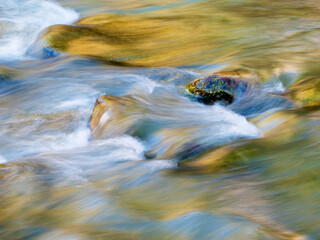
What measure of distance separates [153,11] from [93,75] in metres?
3.87

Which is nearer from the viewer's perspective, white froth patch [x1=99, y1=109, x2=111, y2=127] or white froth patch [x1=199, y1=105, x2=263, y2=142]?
white froth patch [x1=199, y1=105, x2=263, y2=142]

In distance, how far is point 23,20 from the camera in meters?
11.7

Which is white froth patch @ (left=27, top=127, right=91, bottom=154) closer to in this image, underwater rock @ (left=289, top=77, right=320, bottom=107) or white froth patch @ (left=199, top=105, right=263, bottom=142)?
white froth patch @ (left=199, top=105, right=263, bottom=142)

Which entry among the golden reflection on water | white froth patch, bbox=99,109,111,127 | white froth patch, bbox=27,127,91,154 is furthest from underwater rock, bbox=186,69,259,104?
white froth patch, bbox=27,127,91,154

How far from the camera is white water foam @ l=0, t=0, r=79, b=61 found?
997 centimetres

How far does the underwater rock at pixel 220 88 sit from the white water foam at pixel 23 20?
4107 millimetres

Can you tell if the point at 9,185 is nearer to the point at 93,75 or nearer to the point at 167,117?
the point at 167,117

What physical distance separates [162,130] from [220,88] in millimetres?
1252

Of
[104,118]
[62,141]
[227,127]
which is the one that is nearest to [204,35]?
[227,127]

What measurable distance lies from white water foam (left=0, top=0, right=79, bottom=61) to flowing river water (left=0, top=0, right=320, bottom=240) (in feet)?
0.24

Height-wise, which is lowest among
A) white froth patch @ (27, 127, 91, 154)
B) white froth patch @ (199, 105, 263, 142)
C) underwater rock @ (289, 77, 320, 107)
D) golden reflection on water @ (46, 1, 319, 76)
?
white froth patch @ (27, 127, 91, 154)

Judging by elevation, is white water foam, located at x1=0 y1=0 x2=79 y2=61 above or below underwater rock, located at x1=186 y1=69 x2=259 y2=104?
above

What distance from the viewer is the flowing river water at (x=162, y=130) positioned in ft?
13.2

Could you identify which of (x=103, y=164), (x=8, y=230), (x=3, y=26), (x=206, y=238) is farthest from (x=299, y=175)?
(x=3, y=26)
